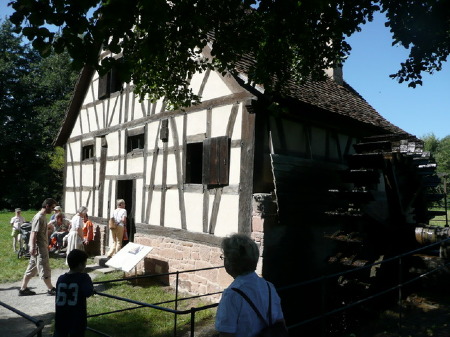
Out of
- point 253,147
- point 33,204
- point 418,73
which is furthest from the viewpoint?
point 33,204

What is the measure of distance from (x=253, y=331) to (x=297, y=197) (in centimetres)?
585

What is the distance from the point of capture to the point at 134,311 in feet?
23.6

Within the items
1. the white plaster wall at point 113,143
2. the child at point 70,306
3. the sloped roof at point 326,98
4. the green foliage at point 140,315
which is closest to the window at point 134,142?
the white plaster wall at point 113,143

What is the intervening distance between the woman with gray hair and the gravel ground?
493 cm

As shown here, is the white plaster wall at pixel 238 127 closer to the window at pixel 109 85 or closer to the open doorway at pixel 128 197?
the open doorway at pixel 128 197

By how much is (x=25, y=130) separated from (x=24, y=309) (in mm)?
26405

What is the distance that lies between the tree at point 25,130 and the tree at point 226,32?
26494 mm

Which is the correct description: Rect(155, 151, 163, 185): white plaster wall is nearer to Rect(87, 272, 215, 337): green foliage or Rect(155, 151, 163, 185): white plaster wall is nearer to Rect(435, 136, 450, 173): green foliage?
Rect(87, 272, 215, 337): green foliage

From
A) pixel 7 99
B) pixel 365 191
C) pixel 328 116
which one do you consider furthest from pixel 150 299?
pixel 7 99

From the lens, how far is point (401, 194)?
29.1 feet

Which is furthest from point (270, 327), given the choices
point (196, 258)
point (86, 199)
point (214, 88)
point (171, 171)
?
point (86, 199)

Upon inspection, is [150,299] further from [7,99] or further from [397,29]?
[7,99]

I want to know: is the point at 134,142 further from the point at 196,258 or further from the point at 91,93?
the point at 196,258

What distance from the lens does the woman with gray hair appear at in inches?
87.7
